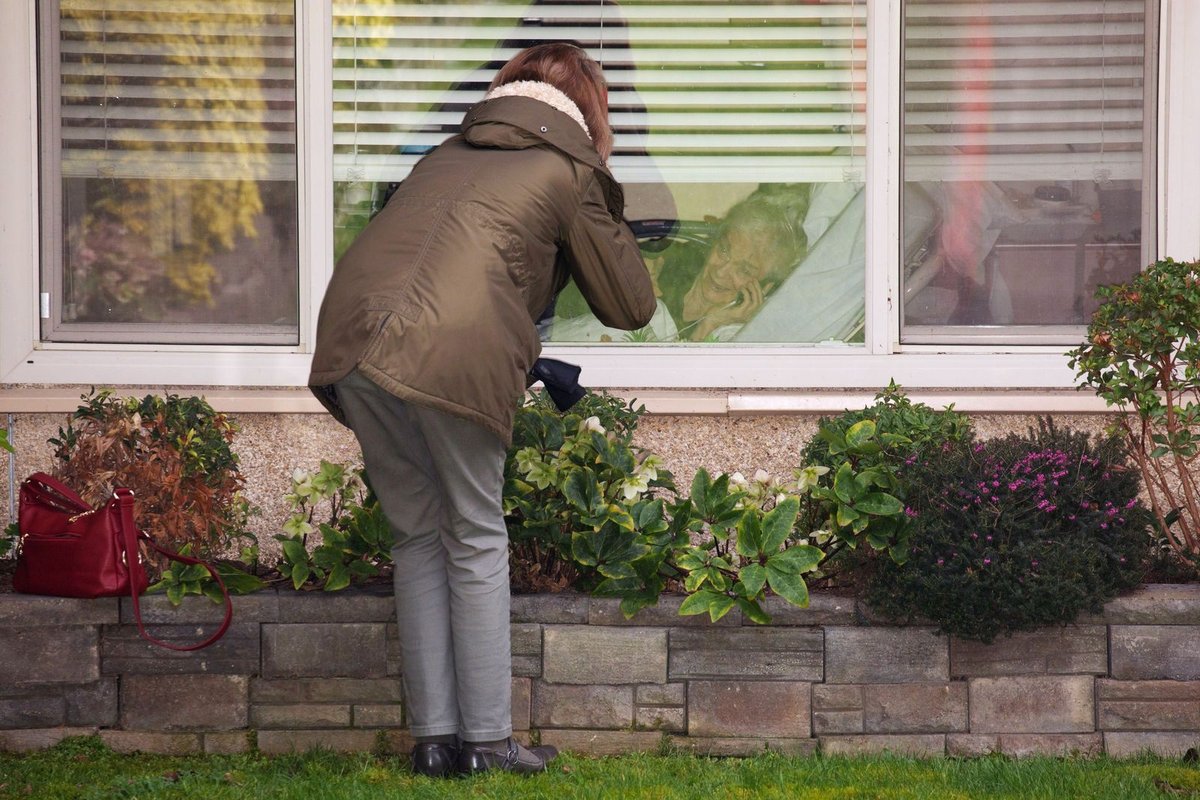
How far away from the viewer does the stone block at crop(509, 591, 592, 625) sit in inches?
142

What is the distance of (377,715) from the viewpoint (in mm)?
3629

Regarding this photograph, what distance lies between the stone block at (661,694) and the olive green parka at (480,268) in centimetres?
97

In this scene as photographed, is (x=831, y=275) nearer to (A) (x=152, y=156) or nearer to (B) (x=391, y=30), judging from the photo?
(B) (x=391, y=30)

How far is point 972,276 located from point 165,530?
296 cm

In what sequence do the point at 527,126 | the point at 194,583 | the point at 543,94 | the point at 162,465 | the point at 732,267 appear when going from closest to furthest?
the point at 527,126, the point at 543,94, the point at 194,583, the point at 162,465, the point at 732,267

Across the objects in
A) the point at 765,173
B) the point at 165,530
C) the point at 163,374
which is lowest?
the point at 165,530

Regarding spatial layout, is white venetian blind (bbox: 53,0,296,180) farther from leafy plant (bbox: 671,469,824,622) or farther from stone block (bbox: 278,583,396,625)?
leafy plant (bbox: 671,469,824,622)

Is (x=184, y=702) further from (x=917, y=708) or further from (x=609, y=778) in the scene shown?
(x=917, y=708)

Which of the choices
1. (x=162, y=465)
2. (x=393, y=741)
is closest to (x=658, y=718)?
(x=393, y=741)

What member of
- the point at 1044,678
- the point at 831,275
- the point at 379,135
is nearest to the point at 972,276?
the point at 831,275

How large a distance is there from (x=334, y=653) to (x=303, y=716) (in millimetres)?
197

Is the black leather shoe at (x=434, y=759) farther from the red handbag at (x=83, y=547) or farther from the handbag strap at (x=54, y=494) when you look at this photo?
the handbag strap at (x=54, y=494)

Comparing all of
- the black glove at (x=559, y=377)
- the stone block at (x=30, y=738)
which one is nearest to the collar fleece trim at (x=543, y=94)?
the black glove at (x=559, y=377)

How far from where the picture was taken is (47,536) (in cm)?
362
